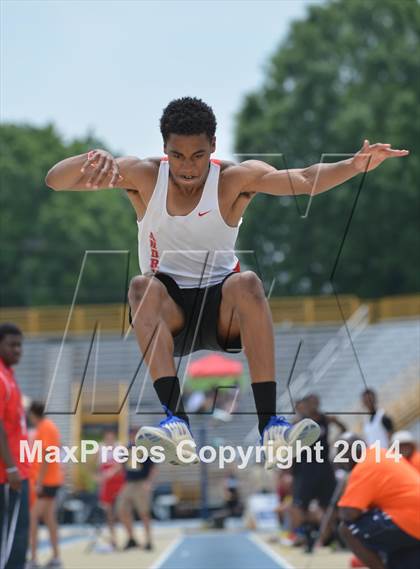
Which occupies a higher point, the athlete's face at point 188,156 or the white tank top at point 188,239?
the athlete's face at point 188,156

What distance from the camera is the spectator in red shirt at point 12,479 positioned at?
7.33 meters

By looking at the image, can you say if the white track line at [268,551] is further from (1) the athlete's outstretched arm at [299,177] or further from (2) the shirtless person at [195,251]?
(1) the athlete's outstretched arm at [299,177]

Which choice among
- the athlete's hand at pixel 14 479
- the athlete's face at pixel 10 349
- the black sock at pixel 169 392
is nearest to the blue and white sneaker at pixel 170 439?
the black sock at pixel 169 392

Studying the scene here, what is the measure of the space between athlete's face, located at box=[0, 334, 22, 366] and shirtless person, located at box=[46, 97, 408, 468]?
215 centimetres

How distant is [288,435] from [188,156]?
131 centimetres

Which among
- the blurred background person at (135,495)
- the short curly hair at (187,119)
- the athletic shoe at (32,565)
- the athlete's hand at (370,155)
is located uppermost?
the short curly hair at (187,119)

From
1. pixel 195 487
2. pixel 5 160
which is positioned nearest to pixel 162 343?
pixel 195 487

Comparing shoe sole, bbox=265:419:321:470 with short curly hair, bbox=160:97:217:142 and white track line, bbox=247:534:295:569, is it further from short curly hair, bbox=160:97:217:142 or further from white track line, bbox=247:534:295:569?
white track line, bbox=247:534:295:569

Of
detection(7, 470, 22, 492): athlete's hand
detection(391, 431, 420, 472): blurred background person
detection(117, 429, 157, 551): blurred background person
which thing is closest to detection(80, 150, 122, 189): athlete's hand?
detection(7, 470, 22, 492): athlete's hand

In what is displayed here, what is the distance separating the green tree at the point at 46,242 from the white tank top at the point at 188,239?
122ft

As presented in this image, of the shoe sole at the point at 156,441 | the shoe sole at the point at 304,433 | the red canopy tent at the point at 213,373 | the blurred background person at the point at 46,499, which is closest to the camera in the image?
the shoe sole at the point at 156,441

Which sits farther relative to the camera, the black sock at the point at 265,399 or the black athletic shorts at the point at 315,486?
the black athletic shorts at the point at 315,486

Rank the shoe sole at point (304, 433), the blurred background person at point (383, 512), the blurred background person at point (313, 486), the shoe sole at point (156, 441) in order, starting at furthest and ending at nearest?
the blurred background person at point (313, 486), the blurred background person at point (383, 512), the shoe sole at point (304, 433), the shoe sole at point (156, 441)

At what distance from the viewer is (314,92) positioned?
41.2 m
